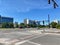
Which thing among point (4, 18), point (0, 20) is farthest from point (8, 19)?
point (0, 20)

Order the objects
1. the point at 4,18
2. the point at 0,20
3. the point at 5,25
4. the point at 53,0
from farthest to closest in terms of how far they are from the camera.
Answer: the point at 4,18 → the point at 0,20 → the point at 5,25 → the point at 53,0

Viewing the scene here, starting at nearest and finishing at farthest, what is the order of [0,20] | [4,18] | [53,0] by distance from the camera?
[53,0], [0,20], [4,18]

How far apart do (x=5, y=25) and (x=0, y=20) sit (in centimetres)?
3021

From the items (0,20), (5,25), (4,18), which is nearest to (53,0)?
(5,25)

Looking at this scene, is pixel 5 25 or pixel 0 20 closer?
pixel 5 25

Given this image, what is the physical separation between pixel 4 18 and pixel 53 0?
5724 inches

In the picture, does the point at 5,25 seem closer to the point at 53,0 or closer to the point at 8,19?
the point at 8,19

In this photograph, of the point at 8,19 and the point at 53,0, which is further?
the point at 8,19

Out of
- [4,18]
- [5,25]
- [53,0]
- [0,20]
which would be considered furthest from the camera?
[4,18]

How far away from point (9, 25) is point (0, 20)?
29996 millimetres

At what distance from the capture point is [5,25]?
130 metres

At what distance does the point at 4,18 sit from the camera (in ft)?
558

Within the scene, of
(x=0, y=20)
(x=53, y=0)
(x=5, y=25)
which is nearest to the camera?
(x=53, y=0)

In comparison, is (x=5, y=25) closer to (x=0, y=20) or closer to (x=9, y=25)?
(x=9, y=25)
